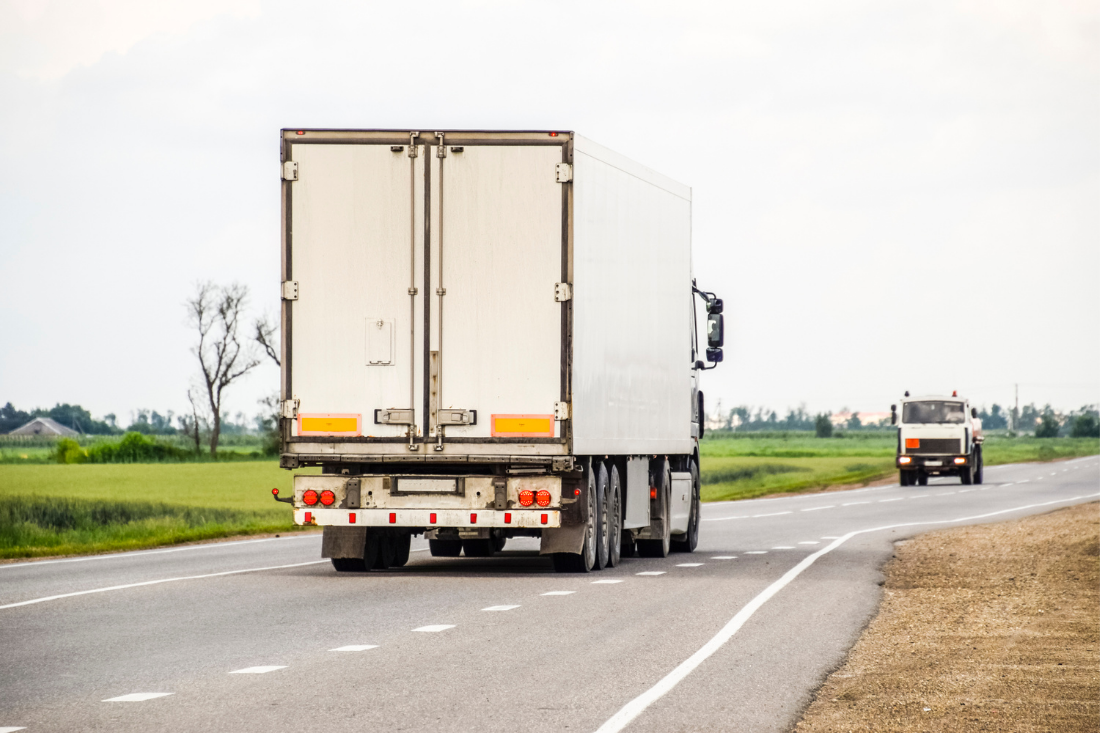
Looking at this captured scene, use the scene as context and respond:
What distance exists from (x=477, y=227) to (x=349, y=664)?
6.99 meters

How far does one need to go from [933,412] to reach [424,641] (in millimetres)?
44955

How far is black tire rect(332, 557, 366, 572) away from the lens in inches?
707

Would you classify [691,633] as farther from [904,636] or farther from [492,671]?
[492,671]

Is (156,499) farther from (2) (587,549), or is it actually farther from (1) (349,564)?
(2) (587,549)

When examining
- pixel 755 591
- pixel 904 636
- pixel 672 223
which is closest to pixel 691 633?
pixel 904 636

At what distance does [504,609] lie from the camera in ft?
46.5

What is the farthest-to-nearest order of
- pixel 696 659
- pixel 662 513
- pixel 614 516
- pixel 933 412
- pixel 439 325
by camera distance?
pixel 933 412 < pixel 662 513 < pixel 614 516 < pixel 439 325 < pixel 696 659

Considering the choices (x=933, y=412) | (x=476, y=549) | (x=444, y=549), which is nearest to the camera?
(x=444, y=549)

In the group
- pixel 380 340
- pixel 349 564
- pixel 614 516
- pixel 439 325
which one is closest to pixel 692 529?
pixel 614 516

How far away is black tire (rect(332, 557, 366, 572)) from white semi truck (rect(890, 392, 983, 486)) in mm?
38319

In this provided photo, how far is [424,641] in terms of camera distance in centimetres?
1182

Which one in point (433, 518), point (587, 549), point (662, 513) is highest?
point (433, 518)

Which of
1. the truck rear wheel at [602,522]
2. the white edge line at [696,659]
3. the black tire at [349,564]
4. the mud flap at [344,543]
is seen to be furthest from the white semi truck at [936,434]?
the mud flap at [344,543]

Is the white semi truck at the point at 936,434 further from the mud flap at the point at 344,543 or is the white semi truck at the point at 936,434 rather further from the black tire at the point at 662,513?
the mud flap at the point at 344,543
